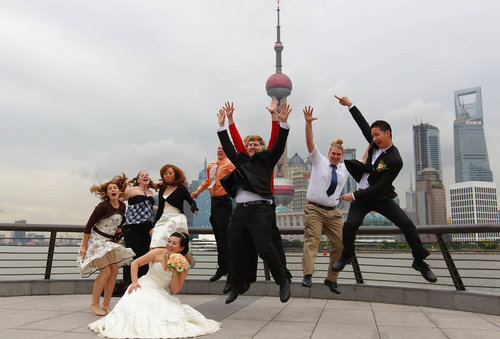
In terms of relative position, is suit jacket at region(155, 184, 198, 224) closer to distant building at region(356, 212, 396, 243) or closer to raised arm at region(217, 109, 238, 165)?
raised arm at region(217, 109, 238, 165)

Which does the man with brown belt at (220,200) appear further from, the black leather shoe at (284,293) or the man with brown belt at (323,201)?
the black leather shoe at (284,293)

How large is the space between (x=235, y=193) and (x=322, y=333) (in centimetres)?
192

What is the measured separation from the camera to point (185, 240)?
16.7 feet

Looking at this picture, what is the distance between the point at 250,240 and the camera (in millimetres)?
5320

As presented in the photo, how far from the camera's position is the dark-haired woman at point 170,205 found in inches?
228

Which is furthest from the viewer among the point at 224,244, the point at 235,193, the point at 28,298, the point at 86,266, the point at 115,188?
the point at 28,298

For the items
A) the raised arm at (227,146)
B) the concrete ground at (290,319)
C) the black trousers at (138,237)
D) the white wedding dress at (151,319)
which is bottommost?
the concrete ground at (290,319)

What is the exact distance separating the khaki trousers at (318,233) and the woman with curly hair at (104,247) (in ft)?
8.30

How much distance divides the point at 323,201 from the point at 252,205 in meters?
1.28

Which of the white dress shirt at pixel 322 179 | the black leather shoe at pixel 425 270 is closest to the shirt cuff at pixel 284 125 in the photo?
the white dress shirt at pixel 322 179

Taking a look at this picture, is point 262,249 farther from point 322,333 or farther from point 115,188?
point 115,188

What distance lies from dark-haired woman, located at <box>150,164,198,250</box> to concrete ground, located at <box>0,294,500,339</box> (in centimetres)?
124

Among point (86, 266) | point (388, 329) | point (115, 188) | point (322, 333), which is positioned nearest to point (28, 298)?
point (86, 266)

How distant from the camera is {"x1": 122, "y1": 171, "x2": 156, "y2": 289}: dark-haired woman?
665 centimetres
